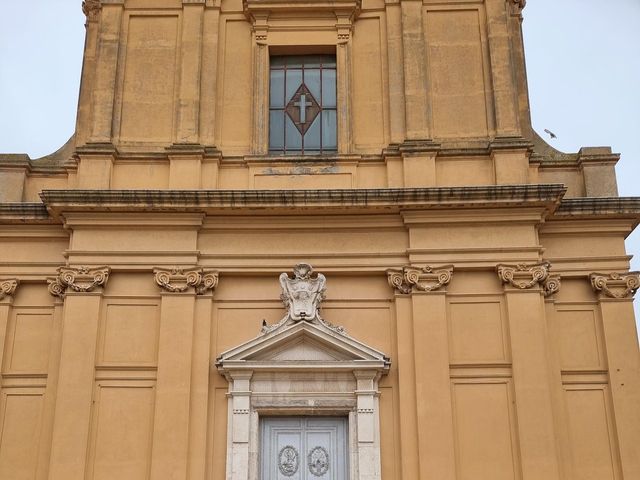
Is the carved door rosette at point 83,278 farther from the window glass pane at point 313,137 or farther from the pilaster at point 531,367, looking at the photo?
the pilaster at point 531,367

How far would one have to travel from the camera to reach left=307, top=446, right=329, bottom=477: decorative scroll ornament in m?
13.1

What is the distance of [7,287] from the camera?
14109mm

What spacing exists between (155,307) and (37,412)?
2.25m

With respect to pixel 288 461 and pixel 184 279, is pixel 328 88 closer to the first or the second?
pixel 184 279

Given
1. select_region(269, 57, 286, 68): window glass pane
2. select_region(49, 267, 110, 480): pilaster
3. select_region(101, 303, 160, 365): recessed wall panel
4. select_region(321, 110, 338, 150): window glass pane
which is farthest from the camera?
select_region(269, 57, 286, 68): window glass pane

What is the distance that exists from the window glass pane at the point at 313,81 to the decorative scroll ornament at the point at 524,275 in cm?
446

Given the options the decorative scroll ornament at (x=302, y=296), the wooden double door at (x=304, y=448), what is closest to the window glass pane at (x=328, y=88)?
the decorative scroll ornament at (x=302, y=296)

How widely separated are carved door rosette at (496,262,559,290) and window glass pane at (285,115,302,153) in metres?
3.96

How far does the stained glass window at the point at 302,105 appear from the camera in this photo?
15.4 meters

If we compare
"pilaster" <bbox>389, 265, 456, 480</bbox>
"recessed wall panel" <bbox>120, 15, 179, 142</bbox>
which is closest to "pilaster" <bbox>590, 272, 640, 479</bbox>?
"pilaster" <bbox>389, 265, 456, 480</bbox>

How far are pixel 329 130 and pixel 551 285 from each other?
4.40 meters

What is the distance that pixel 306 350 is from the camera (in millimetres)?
13570

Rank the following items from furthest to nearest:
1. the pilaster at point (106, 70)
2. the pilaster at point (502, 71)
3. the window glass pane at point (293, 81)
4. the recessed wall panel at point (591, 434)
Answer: the window glass pane at point (293, 81) < the pilaster at point (106, 70) < the pilaster at point (502, 71) < the recessed wall panel at point (591, 434)

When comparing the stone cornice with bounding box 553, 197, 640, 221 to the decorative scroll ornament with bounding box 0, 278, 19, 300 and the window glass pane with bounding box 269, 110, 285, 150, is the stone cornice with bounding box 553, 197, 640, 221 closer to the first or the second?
the window glass pane with bounding box 269, 110, 285, 150
